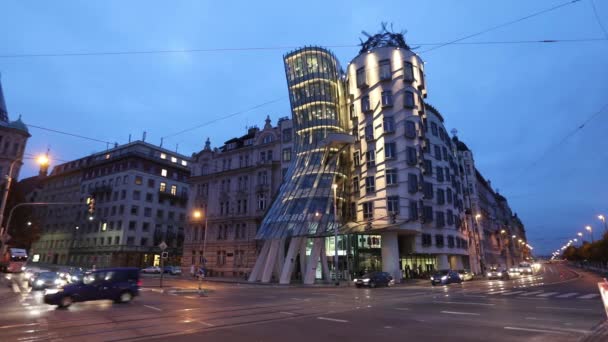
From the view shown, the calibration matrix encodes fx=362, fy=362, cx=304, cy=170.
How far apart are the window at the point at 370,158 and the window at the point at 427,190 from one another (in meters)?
6.86

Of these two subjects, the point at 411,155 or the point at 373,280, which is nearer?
the point at 373,280

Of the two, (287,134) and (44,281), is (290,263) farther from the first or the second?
(287,134)

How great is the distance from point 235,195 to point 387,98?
1169 inches

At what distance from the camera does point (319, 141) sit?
162 ft

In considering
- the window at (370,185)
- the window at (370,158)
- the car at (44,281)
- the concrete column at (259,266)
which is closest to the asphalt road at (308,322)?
the car at (44,281)

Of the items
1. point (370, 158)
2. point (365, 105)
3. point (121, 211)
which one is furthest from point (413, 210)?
point (121, 211)

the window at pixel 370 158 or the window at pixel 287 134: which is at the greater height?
the window at pixel 287 134

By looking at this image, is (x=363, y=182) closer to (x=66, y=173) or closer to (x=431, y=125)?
(x=431, y=125)

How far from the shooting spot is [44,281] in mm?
27266

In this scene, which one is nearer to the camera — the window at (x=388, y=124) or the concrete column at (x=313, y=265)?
the concrete column at (x=313, y=265)

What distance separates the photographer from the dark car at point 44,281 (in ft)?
88.4

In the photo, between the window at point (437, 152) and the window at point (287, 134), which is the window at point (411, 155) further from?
the window at point (287, 134)

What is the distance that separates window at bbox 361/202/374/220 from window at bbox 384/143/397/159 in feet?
20.1

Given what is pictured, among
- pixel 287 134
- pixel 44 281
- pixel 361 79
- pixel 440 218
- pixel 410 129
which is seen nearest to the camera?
pixel 44 281
